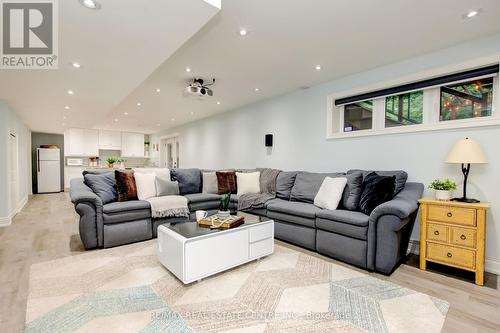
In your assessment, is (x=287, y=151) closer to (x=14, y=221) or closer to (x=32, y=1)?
(x=32, y=1)

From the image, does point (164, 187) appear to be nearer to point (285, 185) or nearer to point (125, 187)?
point (125, 187)

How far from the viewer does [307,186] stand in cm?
363

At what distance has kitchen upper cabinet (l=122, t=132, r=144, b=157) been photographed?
9898 millimetres

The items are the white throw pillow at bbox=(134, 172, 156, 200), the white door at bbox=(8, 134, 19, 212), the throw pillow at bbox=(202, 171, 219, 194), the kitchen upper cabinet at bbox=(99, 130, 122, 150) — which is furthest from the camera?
the kitchen upper cabinet at bbox=(99, 130, 122, 150)

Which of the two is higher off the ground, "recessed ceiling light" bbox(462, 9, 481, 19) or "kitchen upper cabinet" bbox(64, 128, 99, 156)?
"recessed ceiling light" bbox(462, 9, 481, 19)

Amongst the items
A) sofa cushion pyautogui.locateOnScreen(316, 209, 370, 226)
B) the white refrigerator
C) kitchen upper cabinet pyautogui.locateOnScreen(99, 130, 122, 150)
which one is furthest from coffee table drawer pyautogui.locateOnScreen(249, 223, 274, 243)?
kitchen upper cabinet pyautogui.locateOnScreen(99, 130, 122, 150)

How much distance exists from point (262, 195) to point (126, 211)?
1988mm

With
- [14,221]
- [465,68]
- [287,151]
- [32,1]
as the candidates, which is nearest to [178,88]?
[287,151]

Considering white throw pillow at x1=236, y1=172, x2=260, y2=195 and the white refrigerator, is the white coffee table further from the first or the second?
the white refrigerator

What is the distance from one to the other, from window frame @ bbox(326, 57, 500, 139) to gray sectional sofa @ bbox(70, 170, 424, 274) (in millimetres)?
660

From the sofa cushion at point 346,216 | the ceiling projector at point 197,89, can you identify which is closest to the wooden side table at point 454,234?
the sofa cushion at point 346,216

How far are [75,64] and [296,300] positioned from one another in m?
3.28

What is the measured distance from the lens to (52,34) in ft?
6.88

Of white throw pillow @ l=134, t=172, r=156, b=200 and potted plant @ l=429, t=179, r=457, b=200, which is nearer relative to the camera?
potted plant @ l=429, t=179, r=457, b=200
